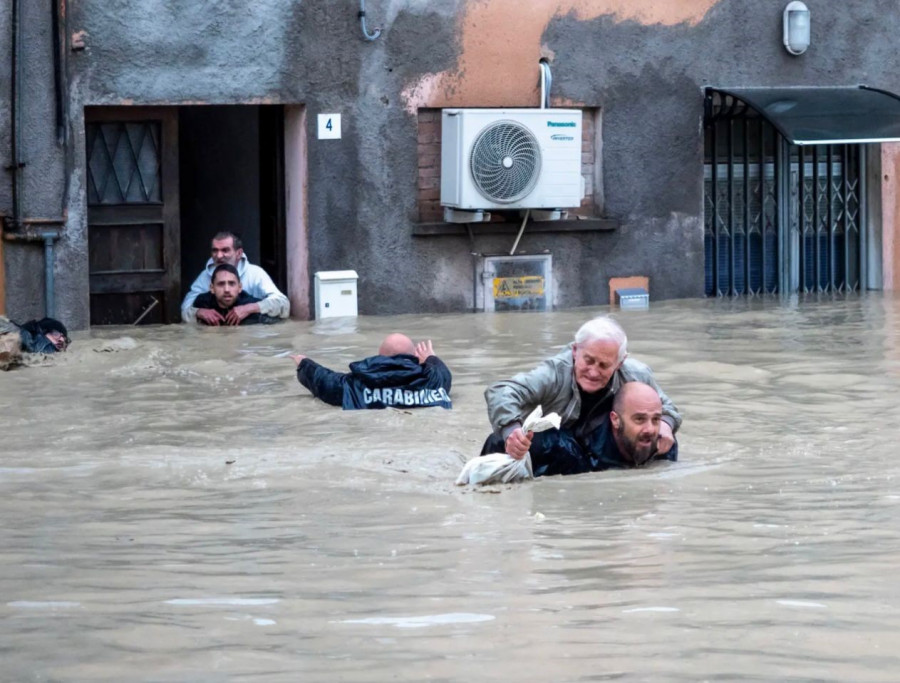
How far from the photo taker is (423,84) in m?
14.8

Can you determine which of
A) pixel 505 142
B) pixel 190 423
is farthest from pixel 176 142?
pixel 190 423

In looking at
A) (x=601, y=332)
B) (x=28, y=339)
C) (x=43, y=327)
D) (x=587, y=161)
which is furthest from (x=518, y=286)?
(x=601, y=332)

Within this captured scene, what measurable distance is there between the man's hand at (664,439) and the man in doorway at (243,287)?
6.75m

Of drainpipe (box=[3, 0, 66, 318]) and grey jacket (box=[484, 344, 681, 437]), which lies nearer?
grey jacket (box=[484, 344, 681, 437])

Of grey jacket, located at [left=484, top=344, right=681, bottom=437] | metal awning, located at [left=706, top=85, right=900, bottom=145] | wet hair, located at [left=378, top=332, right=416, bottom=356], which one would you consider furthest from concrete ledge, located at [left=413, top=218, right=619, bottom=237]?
grey jacket, located at [left=484, top=344, right=681, bottom=437]

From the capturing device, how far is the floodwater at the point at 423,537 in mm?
4359

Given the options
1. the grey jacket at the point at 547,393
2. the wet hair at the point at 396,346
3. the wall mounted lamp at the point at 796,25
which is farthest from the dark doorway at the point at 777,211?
the grey jacket at the point at 547,393

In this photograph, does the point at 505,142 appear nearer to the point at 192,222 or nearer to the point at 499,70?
the point at 499,70

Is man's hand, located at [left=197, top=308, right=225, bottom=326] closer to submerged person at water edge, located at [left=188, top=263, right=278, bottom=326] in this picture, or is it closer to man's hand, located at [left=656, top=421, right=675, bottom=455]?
submerged person at water edge, located at [left=188, top=263, right=278, bottom=326]

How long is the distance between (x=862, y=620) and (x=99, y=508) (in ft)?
11.1

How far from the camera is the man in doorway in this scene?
45.5 feet

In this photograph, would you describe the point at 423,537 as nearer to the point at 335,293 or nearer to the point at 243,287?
the point at 243,287

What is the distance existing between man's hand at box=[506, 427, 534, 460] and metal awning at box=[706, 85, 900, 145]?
8491 millimetres

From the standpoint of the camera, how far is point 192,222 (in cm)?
1766
